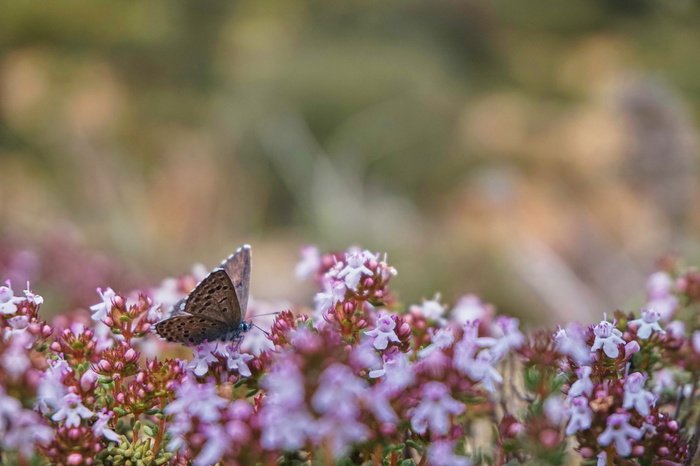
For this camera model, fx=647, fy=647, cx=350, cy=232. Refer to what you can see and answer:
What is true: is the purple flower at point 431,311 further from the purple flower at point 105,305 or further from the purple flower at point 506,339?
the purple flower at point 105,305

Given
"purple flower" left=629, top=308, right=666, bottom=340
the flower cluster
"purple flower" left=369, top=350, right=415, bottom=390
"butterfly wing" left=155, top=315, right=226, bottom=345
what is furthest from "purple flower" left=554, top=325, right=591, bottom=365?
"butterfly wing" left=155, top=315, right=226, bottom=345

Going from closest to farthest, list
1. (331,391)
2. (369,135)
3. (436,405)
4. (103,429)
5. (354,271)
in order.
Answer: (331,391) → (436,405) → (103,429) → (354,271) → (369,135)

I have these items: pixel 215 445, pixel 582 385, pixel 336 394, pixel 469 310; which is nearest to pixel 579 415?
pixel 582 385

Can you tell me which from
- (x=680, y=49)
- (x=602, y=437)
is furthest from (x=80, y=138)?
(x=680, y=49)

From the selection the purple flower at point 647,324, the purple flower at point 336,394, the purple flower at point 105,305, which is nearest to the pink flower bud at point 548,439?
the purple flower at point 336,394

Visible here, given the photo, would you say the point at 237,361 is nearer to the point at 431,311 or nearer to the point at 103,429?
the point at 103,429

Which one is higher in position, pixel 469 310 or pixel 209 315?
pixel 469 310

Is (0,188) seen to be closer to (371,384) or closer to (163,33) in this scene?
(163,33)
